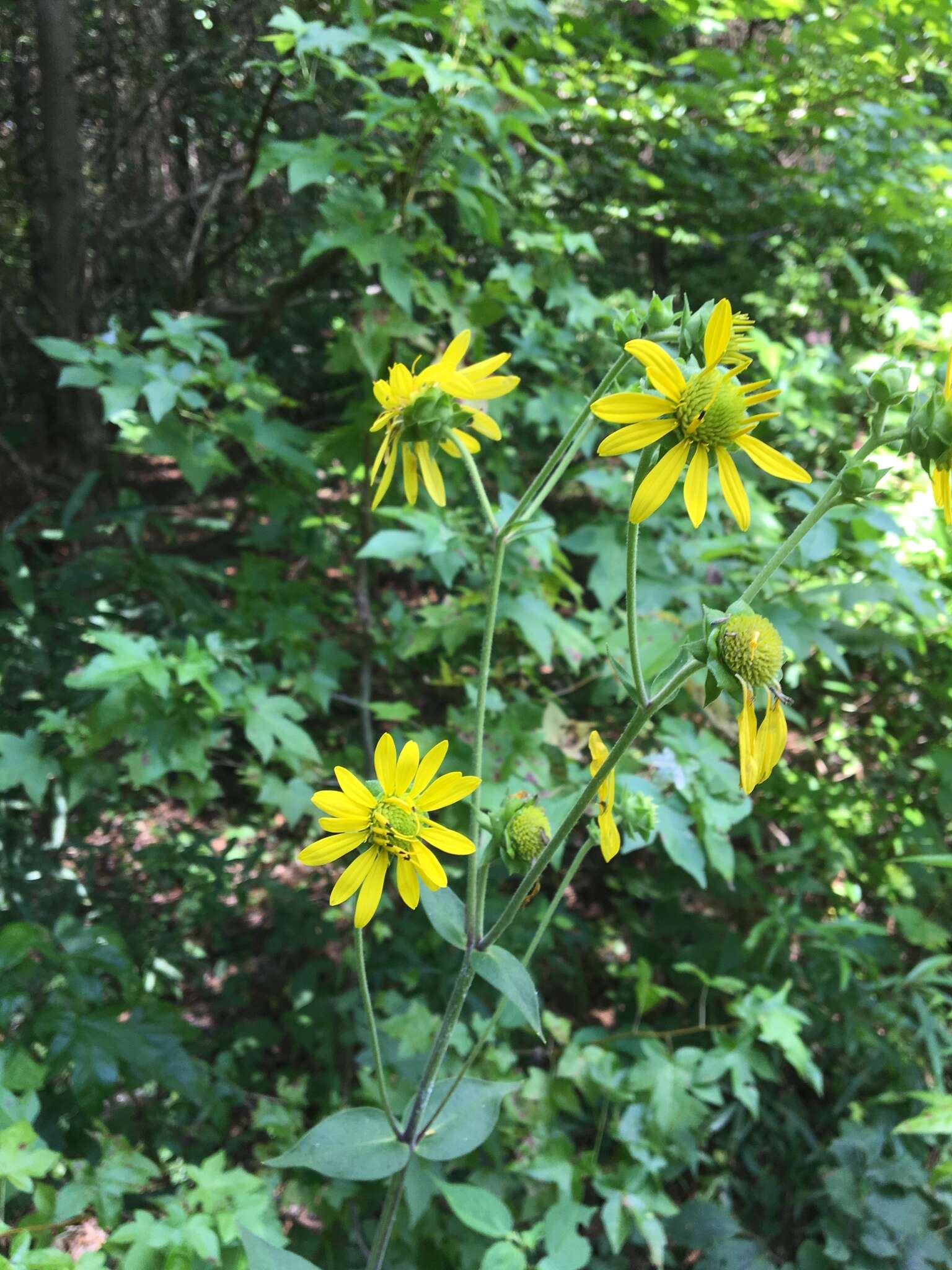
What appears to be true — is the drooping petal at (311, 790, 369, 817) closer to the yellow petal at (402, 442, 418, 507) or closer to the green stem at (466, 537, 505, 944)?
the green stem at (466, 537, 505, 944)

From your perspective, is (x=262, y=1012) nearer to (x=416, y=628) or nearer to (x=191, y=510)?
(x=416, y=628)

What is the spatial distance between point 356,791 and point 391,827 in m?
0.05

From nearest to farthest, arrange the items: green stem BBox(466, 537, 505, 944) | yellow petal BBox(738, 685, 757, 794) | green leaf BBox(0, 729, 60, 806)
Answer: yellow petal BBox(738, 685, 757, 794) → green stem BBox(466, 537, 505, 944) → green leaf BBox(0, 729, 60, 806)

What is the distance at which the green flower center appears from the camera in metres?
0.64

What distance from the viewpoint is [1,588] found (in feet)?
8.97

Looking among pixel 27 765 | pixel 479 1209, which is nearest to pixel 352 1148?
pixel 479 1209

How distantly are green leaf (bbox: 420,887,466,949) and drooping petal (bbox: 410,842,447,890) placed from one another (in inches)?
4.7

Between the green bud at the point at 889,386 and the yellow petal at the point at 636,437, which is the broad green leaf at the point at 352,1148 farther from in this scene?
the green bud at the point at 889,386

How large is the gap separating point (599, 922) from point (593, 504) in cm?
137

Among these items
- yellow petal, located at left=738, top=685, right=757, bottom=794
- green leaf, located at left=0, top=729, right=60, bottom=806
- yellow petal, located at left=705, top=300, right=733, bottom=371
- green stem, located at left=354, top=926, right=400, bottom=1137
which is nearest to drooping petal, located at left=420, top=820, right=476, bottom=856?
green stem, located at left=354, top=926, right=400, bottom=1137

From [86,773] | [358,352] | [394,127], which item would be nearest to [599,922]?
[86,773]

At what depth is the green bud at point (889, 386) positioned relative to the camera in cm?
72

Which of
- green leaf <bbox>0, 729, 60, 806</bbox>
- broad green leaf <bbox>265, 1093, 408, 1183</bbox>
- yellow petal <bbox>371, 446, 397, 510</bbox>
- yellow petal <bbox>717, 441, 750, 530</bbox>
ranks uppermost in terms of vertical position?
yellow petal <bbox>717, 441, 750, 530</bbox>

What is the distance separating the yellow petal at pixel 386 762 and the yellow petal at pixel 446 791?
0.03 meters
